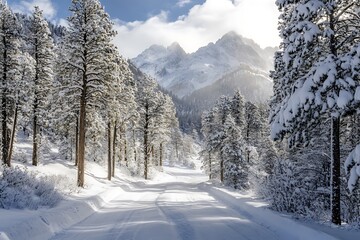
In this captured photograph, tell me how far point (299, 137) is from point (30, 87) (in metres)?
27.1

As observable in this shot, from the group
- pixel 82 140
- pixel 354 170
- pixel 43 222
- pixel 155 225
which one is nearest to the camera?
pixel 354 170

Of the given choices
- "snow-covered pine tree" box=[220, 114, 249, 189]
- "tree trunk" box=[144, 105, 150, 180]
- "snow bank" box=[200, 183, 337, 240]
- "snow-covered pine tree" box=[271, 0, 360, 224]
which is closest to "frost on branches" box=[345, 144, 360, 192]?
"snow-covered pine tree" box=[271, 0, 360, 224]

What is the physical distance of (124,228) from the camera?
1172 centimetres

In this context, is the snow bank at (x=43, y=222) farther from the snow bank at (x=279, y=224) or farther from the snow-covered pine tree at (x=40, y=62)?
the snow-covered pine tree at (x=40, y=62)

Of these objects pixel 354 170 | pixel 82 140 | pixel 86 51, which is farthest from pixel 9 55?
pixel 354 170

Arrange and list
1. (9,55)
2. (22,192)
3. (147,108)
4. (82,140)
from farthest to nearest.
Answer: (147,108), (9,55), (82,140), (22,192)

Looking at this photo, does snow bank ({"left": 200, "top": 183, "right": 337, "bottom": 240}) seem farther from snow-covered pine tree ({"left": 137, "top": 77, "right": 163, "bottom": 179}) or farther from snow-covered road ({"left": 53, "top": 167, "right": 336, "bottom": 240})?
snow-covered pine tree ({"left": 137, "top": 77, "right": 163, "bottom": 179})

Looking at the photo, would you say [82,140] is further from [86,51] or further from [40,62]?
[40,62]

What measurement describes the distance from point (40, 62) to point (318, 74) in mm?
30827

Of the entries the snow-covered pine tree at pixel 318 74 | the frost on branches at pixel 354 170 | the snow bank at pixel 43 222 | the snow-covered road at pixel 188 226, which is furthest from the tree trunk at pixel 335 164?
the snow bank at pixel 43 222

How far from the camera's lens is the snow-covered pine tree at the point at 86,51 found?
2475 cm

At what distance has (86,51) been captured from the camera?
25.3 metres

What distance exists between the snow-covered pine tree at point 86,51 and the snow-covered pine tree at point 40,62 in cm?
1131

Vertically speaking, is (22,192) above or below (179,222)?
above
